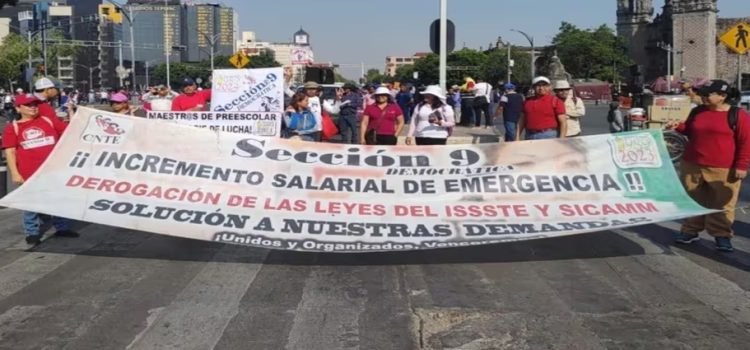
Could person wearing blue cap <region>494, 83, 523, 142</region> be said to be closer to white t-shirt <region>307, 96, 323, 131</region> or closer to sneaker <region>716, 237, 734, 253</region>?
white t-shirt <region>307, 96, 323, 131</region>

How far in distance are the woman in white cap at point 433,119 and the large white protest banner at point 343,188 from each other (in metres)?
3.01

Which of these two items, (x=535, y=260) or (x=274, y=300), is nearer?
(x=274, y=300)

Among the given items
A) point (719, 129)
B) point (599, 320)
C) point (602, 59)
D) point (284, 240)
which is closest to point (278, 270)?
point (284, 240)

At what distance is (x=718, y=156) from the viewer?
7430 mm

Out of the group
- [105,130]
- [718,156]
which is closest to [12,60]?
[105,130]

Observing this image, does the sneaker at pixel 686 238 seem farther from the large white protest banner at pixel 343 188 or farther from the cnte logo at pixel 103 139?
the cnte logo at pixel 103 139

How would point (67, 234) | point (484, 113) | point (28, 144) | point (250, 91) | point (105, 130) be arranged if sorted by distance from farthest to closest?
point (484, 113), point (250, 91), point (67, 234), point (28, 144), point (105, 130)

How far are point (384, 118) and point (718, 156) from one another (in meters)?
5.23

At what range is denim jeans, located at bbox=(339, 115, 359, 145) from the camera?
64.0 ft

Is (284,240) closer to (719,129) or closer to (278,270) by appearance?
(278,270)

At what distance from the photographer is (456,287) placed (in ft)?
20.9

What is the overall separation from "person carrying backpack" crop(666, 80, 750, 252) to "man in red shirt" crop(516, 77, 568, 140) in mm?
2259

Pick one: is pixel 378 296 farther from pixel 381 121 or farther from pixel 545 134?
pixel 381 121

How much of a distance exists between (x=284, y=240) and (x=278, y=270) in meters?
0.58
